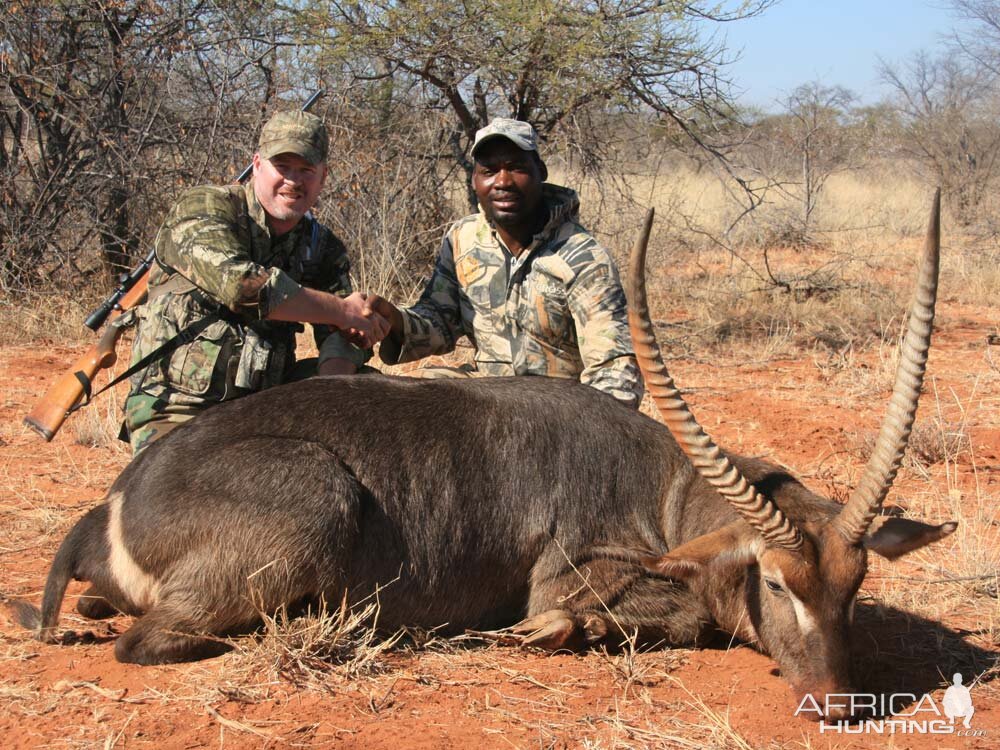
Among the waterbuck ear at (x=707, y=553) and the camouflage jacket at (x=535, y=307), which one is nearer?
the waterbuck ear at (x=707, y=553)

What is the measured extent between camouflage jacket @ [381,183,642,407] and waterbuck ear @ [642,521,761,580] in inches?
56.8

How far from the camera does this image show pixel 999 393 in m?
8.61

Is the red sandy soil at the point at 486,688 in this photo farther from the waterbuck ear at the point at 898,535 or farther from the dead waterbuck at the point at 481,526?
the waterbuck ear at the point at 898,535

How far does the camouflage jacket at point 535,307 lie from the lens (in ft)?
17.6

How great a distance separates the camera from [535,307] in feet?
18.5

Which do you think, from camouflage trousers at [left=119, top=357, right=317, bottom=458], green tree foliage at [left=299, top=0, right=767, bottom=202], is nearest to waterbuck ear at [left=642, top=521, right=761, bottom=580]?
camouflage trousers at [left=119, top=357, right=317, bottom=458]

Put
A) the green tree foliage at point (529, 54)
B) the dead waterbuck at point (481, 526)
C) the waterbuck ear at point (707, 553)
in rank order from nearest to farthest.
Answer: the dead waterbuck at point (481, 526), the waterbuck ear at point (707, 553), the green tree foliage at point (529, 54)

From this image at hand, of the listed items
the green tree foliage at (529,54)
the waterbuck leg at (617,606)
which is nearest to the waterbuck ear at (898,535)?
the waterbuck leg at (617,606)

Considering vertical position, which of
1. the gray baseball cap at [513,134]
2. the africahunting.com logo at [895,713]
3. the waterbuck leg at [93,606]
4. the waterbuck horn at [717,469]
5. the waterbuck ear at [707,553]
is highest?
the gray baseball cap at [513,134]

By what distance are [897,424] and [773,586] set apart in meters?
0.73

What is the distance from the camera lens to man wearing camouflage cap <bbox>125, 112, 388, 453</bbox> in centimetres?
500

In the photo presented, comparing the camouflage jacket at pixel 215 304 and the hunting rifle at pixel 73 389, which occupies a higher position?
the camouflage jacket at pixel 215 304

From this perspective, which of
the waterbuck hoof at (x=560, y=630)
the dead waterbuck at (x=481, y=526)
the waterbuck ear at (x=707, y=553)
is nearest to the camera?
the dead waterbuck at (x=481, y=526)

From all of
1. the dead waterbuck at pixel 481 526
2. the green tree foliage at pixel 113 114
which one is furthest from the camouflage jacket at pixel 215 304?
the green tree foliage at pixel 113 114
